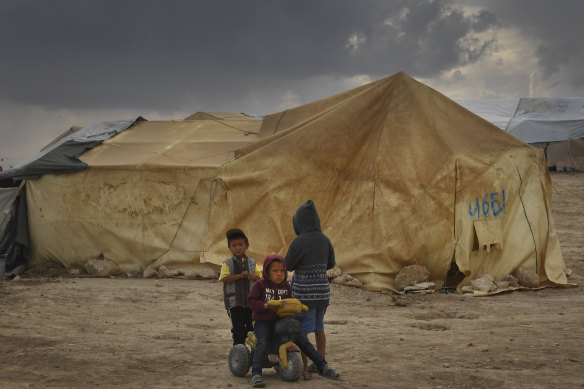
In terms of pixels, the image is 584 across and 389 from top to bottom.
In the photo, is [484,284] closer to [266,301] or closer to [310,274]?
[310,274]

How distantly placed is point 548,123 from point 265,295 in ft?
65.4

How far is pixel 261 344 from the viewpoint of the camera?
4457 millimetres

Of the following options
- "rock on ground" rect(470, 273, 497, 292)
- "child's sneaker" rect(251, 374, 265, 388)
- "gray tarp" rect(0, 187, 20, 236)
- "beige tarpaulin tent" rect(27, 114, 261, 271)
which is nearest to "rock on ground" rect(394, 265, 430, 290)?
"rock on ground" rect(470, 273, 497, 292)

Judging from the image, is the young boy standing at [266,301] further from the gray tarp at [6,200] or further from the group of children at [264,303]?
the gray tarp at [6,200]

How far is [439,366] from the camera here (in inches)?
190

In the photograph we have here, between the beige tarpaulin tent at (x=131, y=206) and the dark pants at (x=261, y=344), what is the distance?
19.1 feet

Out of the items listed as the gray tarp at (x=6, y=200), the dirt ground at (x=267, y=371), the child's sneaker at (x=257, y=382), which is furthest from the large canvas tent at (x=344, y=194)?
the child's sneaker at (x=257, y=382)

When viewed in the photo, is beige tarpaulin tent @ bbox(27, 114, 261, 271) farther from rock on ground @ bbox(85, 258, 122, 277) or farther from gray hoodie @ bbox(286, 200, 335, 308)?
gray hoodie @ bbox(286, 200, 335, 308)

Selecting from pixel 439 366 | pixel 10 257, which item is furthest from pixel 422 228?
pixel 10 257

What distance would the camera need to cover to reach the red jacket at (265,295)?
4.42 m

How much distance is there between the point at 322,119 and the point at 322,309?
18.1 ft

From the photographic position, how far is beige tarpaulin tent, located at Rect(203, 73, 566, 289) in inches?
355

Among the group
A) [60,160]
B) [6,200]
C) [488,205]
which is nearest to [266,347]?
[488,205]

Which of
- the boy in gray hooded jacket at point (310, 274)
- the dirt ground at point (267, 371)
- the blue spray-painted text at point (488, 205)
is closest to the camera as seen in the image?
the dirt ground at point (267, 371)
